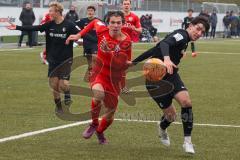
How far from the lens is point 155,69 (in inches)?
357

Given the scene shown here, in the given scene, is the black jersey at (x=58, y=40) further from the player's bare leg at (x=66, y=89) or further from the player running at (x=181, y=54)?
the player running at (x=181, y=54)

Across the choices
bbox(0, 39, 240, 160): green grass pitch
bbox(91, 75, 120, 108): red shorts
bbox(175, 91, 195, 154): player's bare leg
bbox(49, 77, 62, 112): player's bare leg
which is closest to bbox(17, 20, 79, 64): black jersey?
bbox(49, 77, 62, 112): player's bare leg

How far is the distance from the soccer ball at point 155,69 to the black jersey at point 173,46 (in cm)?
11

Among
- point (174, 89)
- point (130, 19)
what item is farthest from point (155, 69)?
point (130, 19)

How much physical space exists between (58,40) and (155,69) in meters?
4.26

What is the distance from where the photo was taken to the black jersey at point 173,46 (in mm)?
8828

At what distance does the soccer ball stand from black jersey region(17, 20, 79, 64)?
12.7ft

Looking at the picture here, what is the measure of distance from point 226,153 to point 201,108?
477 centimetres

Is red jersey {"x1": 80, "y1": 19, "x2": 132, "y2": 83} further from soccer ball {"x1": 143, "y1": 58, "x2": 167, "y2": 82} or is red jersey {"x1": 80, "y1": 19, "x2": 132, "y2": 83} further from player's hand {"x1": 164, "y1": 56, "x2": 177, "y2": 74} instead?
player's hand {"x1": 164, "y1": 56, "x2": 177, "y2": 74}

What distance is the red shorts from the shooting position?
963cm

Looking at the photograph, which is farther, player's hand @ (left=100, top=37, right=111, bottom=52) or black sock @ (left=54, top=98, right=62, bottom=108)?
black sock @ (left=54, top=98, right=62, bottom=108)

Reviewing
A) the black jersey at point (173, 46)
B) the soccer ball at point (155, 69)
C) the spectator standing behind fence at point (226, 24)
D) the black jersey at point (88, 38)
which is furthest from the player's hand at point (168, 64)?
the spectator standing behind fence at point (226, 24)

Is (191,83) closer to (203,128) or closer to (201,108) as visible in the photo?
(201,108)

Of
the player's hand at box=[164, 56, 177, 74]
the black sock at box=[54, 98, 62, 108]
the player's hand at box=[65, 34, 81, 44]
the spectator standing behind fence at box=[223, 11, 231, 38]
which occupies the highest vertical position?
the player's hand at box=[65, 34, 81, 44]
